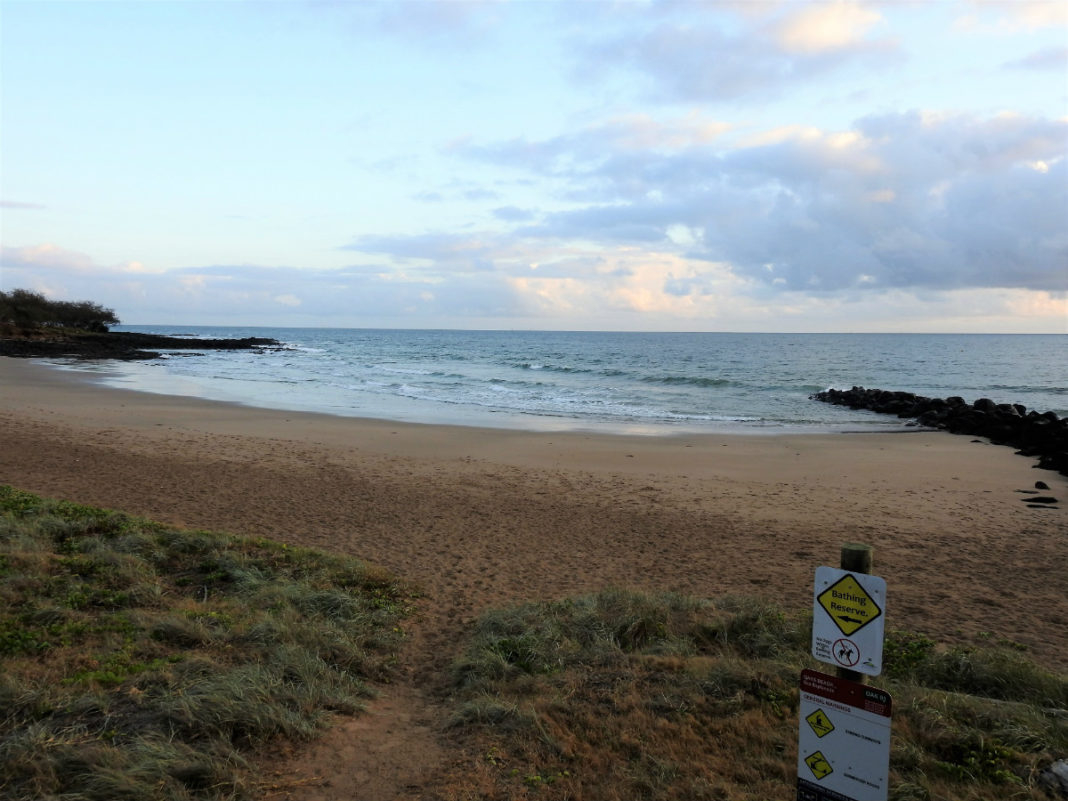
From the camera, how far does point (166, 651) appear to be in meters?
5.12

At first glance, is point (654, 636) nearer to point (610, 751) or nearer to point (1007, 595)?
point (610, 751)

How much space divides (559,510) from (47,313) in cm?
7694

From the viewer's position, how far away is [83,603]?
5.88m

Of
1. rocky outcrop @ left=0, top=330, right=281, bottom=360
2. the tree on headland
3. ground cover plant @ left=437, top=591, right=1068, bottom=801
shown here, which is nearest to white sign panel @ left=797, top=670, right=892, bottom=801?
ground cover plant @ left=437, top=591, right=1068, bottom=801

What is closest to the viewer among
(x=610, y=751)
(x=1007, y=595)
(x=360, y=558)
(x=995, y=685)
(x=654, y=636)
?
(x=610, y=751)

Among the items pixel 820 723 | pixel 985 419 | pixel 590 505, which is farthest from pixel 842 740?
pixel 985 419

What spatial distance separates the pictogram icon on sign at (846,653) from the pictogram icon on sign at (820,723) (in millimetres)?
227

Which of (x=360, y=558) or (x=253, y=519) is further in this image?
(x=253, y=519)

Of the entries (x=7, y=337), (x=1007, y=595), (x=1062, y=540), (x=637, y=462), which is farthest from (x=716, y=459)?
(x=7, y=337)

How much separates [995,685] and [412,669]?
4.13 m

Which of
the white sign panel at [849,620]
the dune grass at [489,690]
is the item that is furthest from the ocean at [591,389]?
the white sign panel at [849,620]

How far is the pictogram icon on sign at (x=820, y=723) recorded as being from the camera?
9.66 feet

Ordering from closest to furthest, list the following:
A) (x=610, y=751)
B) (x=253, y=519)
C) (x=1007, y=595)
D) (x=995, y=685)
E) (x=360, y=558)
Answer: (x=610, y=751) → (x=995, y=685) → (x=1007, y=595) → (x=360, y=558) → (x=253, y=519)

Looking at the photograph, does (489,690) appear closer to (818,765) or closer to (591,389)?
(818,765)
